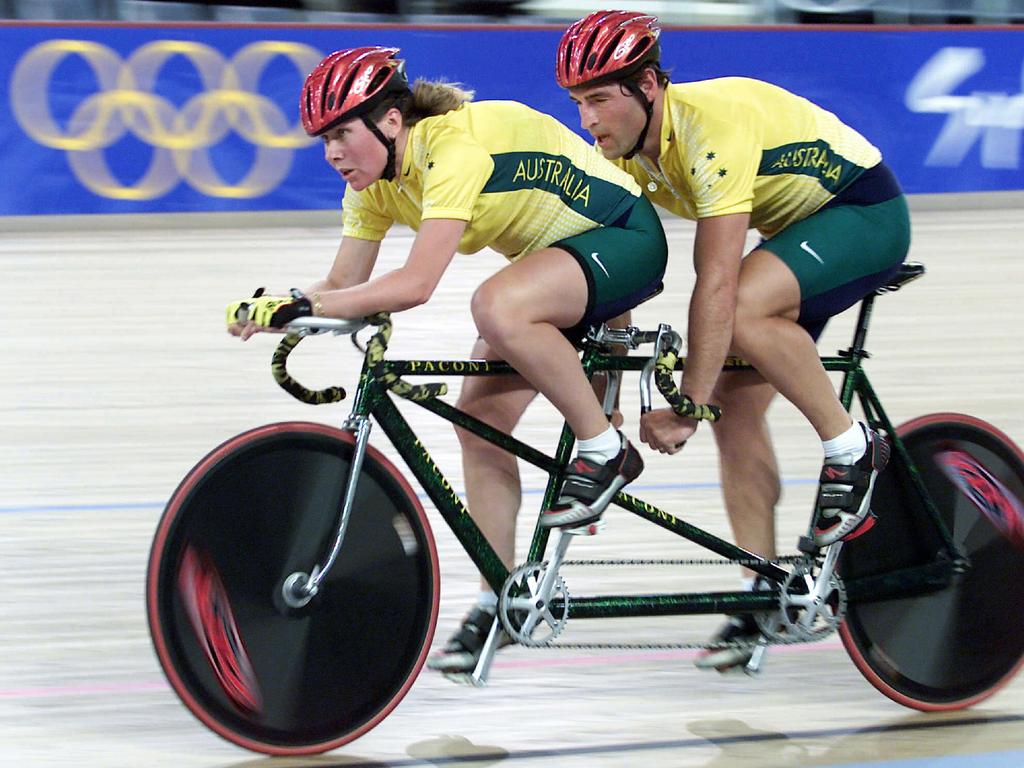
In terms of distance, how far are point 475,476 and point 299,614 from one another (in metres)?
0.53

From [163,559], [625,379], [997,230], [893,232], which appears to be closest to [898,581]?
[893,232]

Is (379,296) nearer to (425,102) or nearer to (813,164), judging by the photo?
(425,102)

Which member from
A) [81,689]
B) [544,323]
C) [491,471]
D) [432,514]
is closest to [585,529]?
[491,471]

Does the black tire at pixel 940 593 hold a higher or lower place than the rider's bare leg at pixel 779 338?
lower

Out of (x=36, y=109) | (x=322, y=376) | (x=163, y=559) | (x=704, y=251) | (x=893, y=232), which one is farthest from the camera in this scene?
(x=36, y=109)

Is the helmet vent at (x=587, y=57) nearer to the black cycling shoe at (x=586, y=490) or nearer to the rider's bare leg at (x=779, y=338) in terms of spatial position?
the rider's bare leg at (x=779, y=338)

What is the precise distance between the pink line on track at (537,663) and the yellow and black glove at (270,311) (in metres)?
1.05

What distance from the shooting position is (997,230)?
34.0 ft

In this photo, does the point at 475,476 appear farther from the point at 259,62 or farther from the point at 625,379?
the point at 259,62

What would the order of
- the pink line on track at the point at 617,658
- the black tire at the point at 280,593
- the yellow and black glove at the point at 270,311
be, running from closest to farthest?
the yellow and black glove at the point at 270,311 < the black tire at the point at 280,593 < the pink line on track at the point at 617,658

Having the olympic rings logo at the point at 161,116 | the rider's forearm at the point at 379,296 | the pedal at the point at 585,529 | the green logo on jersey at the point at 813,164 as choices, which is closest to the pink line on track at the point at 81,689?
the pedal at the point at 585,529

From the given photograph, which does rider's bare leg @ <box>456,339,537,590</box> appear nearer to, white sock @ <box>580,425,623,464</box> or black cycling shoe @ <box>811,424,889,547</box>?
white sock @ <box>580,425,623,464</box>

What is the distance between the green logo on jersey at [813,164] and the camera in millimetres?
2867

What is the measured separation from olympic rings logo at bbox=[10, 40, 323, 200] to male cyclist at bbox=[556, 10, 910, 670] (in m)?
7.59
